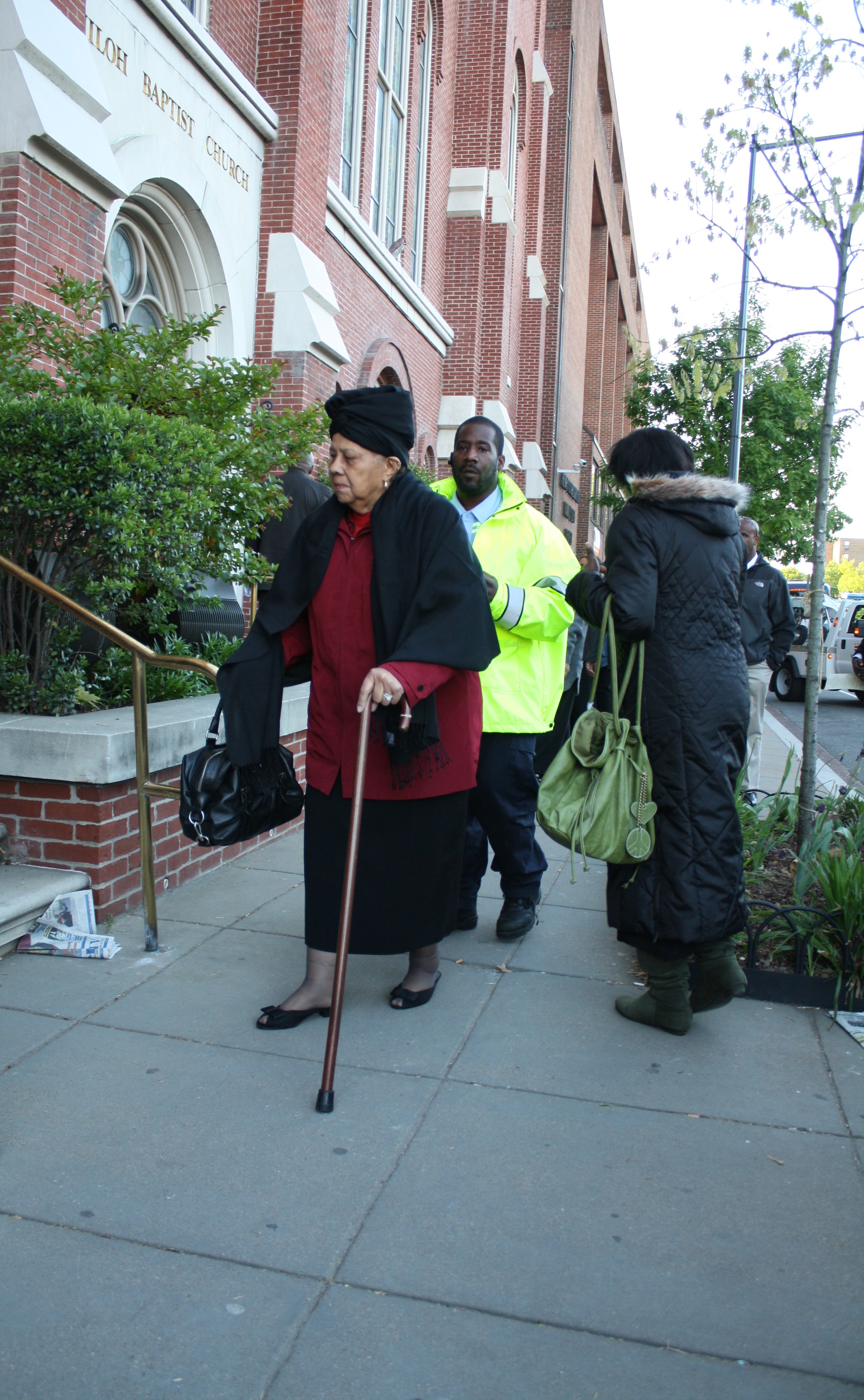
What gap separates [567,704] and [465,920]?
301 centimetres

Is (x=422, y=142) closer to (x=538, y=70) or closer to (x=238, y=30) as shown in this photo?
(x=238, y=30)

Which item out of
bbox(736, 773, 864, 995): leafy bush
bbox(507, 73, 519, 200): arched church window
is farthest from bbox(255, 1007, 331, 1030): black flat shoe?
bbox(507, 73, 519, 200): arched church window

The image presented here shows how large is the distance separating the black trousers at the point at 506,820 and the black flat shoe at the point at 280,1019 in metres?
1.02

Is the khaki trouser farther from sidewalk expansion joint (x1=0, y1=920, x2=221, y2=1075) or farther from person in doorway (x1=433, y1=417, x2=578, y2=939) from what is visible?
sidewalk expansion joint (x1=0, y1=920, x2=221, y2=1075)

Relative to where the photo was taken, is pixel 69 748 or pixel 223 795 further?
pixel 69 748

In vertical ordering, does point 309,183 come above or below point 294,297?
above

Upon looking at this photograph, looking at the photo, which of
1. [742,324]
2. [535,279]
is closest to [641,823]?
[742,324]

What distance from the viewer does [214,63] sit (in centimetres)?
954

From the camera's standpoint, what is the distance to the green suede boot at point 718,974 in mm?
3414

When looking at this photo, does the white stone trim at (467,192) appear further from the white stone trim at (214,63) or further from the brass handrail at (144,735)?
the brass handrail at (144,735)

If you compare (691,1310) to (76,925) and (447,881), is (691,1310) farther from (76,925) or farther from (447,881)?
(76,925)

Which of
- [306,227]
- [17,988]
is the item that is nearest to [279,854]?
[17,988]

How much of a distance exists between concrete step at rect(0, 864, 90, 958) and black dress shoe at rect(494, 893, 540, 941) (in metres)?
1.65

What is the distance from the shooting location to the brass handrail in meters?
3.89
